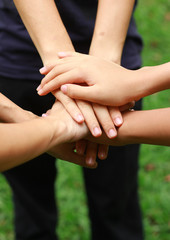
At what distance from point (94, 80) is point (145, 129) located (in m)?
0.23

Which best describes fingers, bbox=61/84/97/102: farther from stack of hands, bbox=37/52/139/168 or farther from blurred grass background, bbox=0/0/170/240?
blurred grass background, bbox=0/0/170/240

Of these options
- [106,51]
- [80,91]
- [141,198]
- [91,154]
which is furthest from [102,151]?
[141,198]

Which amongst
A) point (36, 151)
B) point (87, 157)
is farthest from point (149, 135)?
point (36, 151)

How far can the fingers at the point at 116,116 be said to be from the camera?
1.29m

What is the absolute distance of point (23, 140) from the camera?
1062mm

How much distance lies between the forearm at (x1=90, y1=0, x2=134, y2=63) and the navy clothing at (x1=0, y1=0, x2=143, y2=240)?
0.29 ft

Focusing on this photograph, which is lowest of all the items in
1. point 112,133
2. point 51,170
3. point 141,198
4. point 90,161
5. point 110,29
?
point 141,198

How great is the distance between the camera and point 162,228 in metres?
2.18

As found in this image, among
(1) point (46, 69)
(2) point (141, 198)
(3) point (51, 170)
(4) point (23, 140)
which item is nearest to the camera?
(4) point (23, 140)

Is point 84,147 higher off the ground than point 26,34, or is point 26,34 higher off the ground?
point 26,34

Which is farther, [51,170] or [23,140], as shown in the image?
[51,170]

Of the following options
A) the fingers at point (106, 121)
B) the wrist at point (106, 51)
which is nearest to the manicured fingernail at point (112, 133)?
the fingers at point (106, 121)

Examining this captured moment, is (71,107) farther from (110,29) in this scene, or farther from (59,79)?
(110,29)

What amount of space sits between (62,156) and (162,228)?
3.47ft
